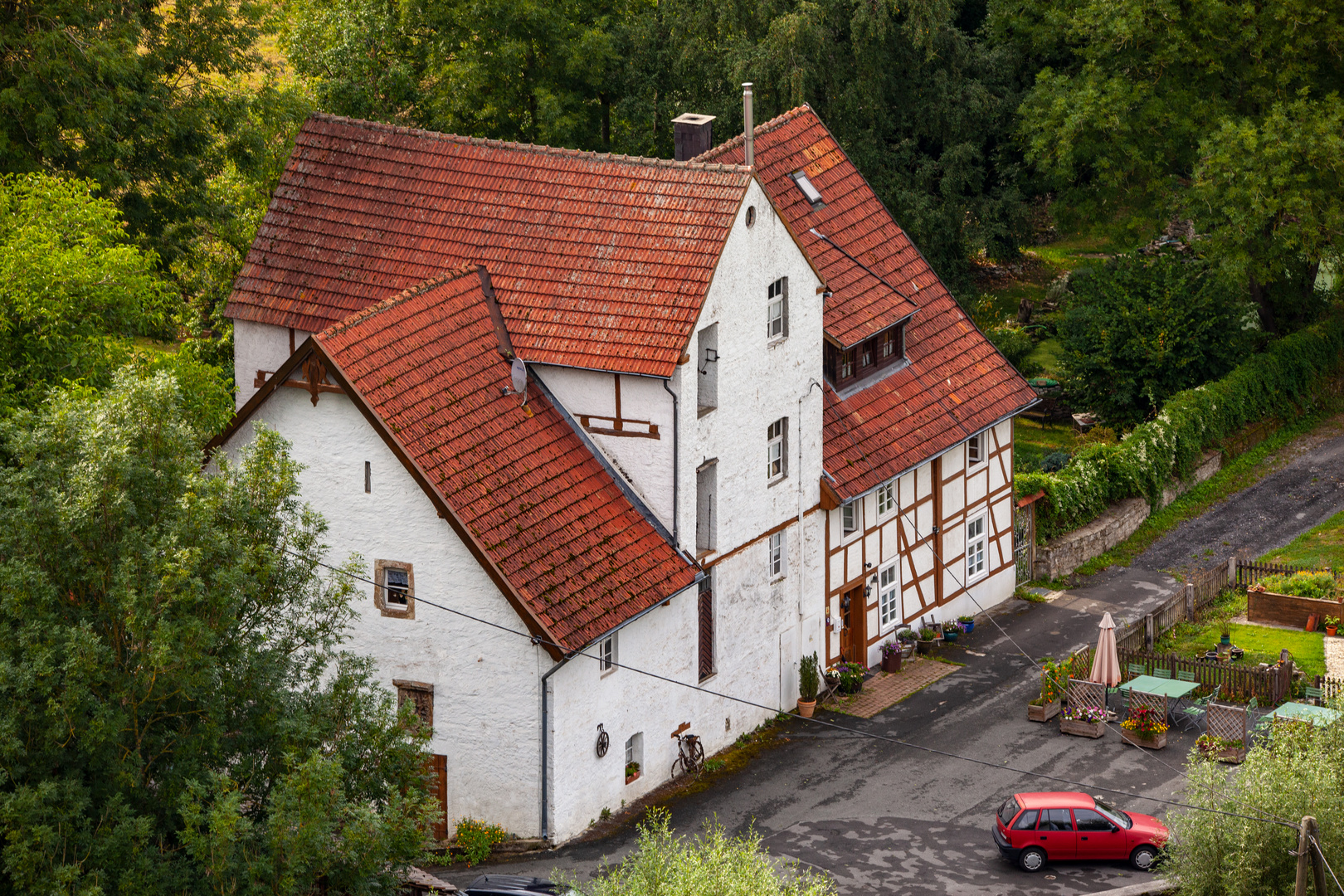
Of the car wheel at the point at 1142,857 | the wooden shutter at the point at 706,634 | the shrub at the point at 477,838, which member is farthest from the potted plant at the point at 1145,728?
the shrub at the point at 477,838

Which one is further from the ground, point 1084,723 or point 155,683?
point 155,683

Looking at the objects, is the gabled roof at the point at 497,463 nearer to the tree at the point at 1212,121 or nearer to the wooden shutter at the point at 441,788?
the wooden shutter at the point at 441,788

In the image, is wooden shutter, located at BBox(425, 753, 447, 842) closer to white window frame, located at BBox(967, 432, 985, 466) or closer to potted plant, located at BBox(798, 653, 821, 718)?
potted plant, located at BBox(798, 653, 821, 718)

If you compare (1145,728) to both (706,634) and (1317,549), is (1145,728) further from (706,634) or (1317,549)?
(1317,549)

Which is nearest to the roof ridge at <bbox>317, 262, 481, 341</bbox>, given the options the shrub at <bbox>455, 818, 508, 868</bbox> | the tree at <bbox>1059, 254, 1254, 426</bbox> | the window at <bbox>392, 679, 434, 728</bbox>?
the window at <bbox>392, 679, 434, 728</bbox>

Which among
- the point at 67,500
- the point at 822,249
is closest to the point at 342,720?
the point at 67,500

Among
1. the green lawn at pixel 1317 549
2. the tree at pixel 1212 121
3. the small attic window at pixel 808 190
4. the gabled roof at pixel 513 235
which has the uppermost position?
the tree at pixel 1212 121

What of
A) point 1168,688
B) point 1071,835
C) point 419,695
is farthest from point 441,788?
point 1168,688
